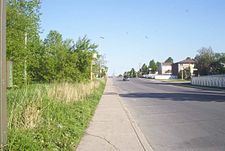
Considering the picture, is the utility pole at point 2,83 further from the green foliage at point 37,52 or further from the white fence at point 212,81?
the white fence at point 212,81

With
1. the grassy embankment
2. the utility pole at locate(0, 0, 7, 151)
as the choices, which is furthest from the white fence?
the utility pole at locate(0, 0, 7, 151)

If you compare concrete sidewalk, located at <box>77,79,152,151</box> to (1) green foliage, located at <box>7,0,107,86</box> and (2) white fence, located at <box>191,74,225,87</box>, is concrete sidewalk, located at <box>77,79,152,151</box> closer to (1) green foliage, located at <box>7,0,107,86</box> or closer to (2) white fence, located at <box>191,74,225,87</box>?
(1) green foliage, located at <box>7,0,107,86</box>

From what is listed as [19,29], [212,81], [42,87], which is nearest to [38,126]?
[42,87]

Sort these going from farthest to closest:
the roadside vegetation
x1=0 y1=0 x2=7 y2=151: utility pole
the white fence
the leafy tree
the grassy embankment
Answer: the white fence < the leafy tree < the roadside vegetation < the grassy embankment < x1=0 y1=0 x2=7 y2=151: utility pole

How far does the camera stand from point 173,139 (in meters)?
9.79

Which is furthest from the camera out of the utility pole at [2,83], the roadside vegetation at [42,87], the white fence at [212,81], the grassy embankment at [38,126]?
the white fence at [212,81]

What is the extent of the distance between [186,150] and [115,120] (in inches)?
225

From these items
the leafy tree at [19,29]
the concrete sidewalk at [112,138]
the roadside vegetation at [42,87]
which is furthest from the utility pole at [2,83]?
the leafy tree at [19,29]

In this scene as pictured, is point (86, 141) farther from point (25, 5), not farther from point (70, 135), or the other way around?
point (25, 5)

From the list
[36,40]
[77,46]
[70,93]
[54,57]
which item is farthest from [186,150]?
[77,46]

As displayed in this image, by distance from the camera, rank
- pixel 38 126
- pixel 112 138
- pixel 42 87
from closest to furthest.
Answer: pixel 38 126, pixel 112 138, pixel 42 87

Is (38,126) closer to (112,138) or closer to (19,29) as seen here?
(112,138)

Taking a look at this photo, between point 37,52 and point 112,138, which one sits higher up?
point 37,52

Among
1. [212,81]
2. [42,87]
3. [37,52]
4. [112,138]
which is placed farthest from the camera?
[212,81]
